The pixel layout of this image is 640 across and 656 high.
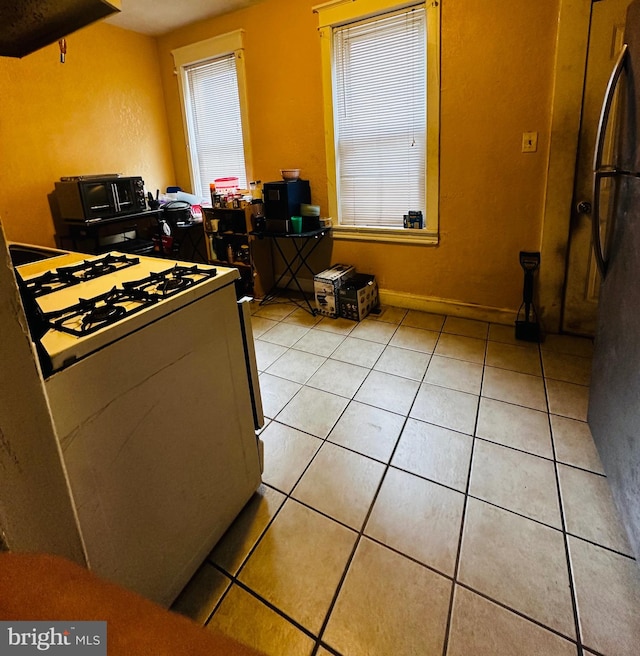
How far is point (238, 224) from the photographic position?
12.1ft

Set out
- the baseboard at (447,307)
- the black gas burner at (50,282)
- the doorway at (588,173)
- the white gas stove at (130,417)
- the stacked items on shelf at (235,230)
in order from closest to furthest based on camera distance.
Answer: the white gas stove at (130,417)
the black gas burner at (50,282)
the doorway at (588,173)
the baseboard at (447,307)
the stacked items on shelf at (235,230)

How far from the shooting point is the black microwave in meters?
3.15

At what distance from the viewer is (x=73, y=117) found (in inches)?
135

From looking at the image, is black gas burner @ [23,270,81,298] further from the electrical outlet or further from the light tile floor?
the electrical outlet

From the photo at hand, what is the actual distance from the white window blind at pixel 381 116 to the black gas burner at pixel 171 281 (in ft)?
7.56

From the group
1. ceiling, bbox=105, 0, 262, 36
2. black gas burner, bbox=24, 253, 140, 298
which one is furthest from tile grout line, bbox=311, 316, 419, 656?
ceiling, bbox=105, 0, 262, 36

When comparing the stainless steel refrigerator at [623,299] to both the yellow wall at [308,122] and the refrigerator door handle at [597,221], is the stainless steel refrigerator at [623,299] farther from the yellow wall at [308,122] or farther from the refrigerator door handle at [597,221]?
the yellow wall at [308,122]

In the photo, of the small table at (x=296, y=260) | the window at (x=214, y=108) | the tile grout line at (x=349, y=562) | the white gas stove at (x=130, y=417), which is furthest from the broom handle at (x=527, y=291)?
the window at (x=214, y=108)

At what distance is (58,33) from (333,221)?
8.20 ft

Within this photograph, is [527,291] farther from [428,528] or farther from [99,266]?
[99,266]

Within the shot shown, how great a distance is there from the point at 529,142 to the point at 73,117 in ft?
11.9

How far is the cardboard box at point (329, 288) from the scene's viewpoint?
10.5 ft

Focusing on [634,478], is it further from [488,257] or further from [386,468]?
[488,257]

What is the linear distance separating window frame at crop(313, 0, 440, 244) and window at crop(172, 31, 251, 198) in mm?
904
